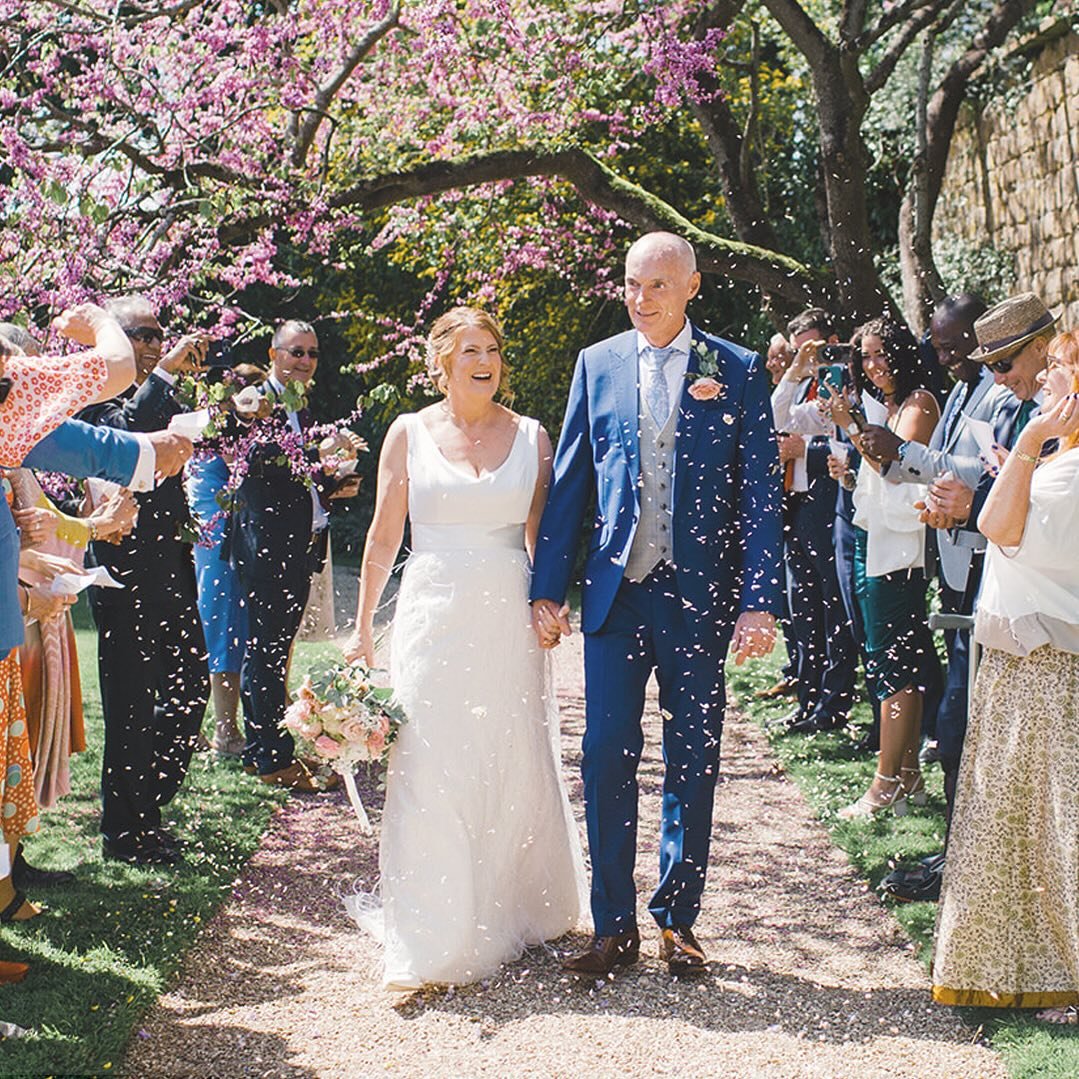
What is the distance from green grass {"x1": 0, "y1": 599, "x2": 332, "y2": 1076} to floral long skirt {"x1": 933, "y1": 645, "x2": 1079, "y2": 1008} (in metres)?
2.30

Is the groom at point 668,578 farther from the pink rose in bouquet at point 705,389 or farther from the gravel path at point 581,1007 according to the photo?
the gravel path at point 581,1007

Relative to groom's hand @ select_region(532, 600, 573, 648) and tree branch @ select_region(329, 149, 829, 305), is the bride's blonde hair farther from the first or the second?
tree branch @ select_region(329, 149, 829, 305)

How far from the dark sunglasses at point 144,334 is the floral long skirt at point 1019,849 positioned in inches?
121

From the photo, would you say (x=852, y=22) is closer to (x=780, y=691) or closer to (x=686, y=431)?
(x=780, y=691)

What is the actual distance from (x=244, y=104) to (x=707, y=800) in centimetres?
462

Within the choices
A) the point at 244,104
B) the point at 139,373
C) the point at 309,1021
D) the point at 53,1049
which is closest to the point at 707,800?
the point at 309,1021

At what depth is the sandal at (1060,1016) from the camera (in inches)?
145

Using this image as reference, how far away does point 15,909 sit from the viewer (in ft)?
14.8

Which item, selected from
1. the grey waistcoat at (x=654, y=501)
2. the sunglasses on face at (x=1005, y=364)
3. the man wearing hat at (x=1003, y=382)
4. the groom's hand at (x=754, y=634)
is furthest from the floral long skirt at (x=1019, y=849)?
the grey waistcoat at (x=654, y=501)

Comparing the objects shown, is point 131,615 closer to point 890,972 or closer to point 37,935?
point 37,935

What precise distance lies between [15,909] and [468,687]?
5.40 feet

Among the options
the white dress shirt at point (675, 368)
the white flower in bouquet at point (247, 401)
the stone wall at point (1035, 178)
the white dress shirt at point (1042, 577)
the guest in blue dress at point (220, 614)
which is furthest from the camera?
the stone wall at point (1035, 178)

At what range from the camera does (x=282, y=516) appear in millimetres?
6641

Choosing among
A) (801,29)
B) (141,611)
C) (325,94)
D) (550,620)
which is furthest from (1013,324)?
(325,94)
